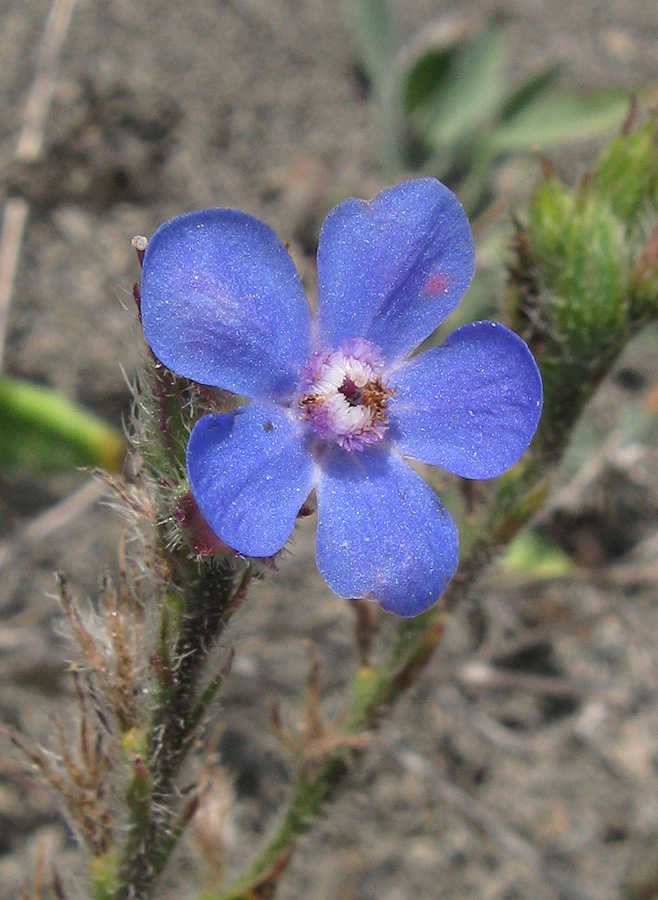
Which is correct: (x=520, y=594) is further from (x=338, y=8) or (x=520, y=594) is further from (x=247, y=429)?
(x=338, y=8)

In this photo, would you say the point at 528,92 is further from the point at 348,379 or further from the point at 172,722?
the point at 172,722

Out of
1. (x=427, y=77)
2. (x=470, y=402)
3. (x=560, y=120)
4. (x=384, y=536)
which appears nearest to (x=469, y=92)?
(x=427, y=77)

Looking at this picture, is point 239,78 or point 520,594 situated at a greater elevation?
point 239,78

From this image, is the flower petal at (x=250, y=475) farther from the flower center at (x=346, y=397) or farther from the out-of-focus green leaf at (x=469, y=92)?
the out-of-focus green leaf at (x=469, y=92)

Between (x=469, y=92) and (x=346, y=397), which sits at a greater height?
(x=346, y=397)

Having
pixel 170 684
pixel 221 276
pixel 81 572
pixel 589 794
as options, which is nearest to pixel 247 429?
pixel 221 276

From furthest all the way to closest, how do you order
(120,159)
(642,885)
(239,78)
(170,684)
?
(239,78) < (120,159) < (642,885) < (170,684)
